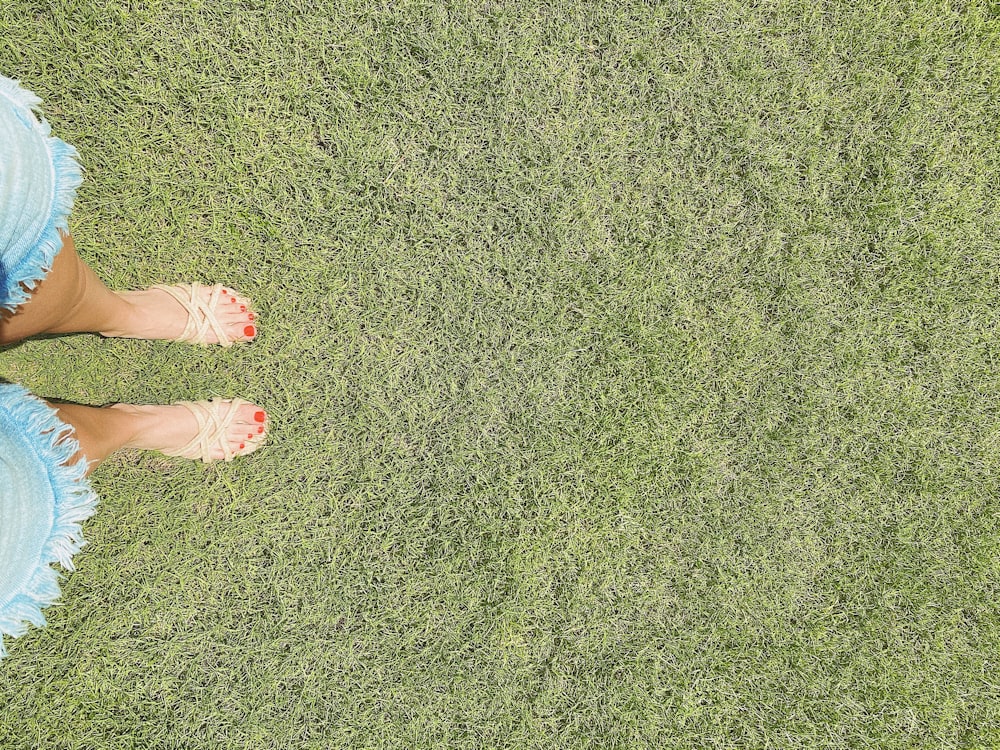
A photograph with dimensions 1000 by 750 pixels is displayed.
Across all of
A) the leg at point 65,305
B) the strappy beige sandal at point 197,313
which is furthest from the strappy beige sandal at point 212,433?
the leg at point 65,305

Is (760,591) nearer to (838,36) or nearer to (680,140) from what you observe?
(680,140)

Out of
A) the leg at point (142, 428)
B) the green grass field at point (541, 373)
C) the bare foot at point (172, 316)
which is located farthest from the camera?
the green grass field at point (541, 373)

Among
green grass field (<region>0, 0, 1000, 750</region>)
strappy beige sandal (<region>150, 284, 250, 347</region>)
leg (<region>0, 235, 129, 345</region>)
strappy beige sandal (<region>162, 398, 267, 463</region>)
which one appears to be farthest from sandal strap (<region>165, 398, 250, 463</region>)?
leg (<region>0, 235, 129, 345</region>)

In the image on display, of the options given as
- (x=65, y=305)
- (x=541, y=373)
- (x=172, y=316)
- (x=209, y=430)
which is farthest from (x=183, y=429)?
(x=541, y=373)

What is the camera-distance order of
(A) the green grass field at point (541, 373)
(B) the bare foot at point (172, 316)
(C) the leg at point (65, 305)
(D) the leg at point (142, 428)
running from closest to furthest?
(C) the leg at point (65, 305) → (D) the leg at point (142, 428) → (B) the bare foot at point (172, 316) → (A) the green grass field at point (541, 373)

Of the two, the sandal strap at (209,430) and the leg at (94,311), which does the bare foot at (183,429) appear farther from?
the leg at (94,311)

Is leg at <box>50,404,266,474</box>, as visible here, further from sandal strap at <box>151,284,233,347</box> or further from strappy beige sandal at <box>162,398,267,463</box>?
sandal strap at <box>151,284,233,347</box>

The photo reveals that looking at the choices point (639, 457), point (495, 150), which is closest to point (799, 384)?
point (639, 457)

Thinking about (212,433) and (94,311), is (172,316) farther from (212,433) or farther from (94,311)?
(212,433)
